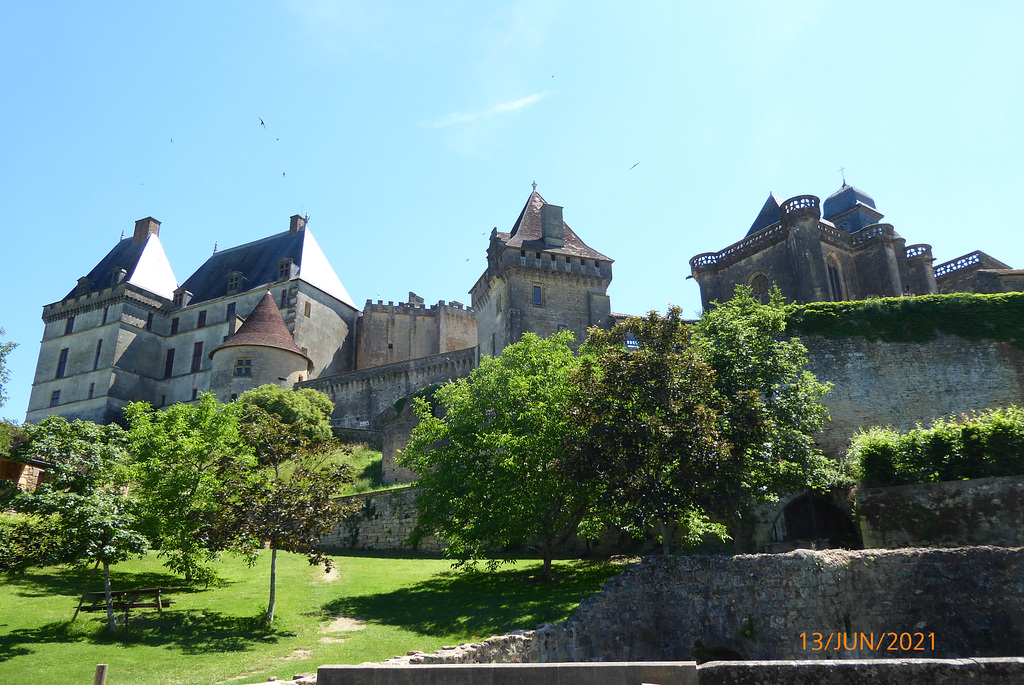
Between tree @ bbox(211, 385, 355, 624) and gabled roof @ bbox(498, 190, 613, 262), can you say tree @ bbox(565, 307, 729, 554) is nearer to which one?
tree @ bbox(211, 385, 355, 624)

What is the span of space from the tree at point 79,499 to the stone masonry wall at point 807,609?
375 inches

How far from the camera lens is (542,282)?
39.6m

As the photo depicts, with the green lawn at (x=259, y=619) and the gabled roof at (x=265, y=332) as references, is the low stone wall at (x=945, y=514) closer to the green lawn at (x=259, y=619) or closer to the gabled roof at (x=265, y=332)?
the green lawn at (x=259, y=619)

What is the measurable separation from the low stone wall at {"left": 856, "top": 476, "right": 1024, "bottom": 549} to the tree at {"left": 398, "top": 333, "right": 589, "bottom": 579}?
7.71 metres

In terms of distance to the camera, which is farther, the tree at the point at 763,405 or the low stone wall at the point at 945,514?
the tree at the point at 763,405

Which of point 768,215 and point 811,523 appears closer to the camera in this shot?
point 811,523

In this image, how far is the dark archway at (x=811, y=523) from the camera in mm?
21062

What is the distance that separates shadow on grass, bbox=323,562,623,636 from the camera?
47.3 feet

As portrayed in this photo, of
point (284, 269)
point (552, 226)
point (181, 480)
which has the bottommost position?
point (181, 480)

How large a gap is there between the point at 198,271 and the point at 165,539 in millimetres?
56312

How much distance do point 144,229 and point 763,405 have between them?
67.0 m

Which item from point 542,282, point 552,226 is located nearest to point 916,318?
point 542,282

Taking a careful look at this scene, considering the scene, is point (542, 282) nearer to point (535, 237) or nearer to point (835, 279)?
point (535, 237)

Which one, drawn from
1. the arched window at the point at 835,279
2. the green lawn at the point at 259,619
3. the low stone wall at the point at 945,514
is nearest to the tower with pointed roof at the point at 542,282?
the arched window at the point at 835,279
